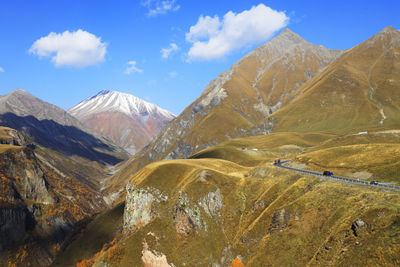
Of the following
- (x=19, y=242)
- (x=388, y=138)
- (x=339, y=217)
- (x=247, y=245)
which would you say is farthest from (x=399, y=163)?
(x=19, y=242)

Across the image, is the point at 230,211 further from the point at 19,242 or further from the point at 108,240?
the point at 19,242

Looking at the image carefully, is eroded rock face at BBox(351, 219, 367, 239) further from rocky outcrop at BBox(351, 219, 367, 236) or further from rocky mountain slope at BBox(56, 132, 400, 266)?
rocky mountain slope at BBox(56, 132, 400, 266)

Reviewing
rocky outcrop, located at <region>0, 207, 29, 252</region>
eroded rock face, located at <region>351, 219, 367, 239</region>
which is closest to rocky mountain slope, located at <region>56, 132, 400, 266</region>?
eroded rock face, located at <region>351, 219, 367, 239</region>

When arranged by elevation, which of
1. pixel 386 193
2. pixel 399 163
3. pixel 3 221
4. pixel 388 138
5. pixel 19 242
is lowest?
pixel 388 138

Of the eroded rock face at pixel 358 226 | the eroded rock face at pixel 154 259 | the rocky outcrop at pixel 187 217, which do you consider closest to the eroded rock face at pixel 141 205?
the rocky outcrop at pixel 187 217

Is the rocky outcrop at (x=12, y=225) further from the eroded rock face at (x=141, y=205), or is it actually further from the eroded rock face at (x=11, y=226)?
the eroded rock face at (x=141, y=205)

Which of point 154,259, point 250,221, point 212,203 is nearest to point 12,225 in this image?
point 154,259

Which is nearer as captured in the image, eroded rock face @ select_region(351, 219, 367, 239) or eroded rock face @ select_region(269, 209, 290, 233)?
eroded rock face @ select_region(351, 219, 367, 239)
